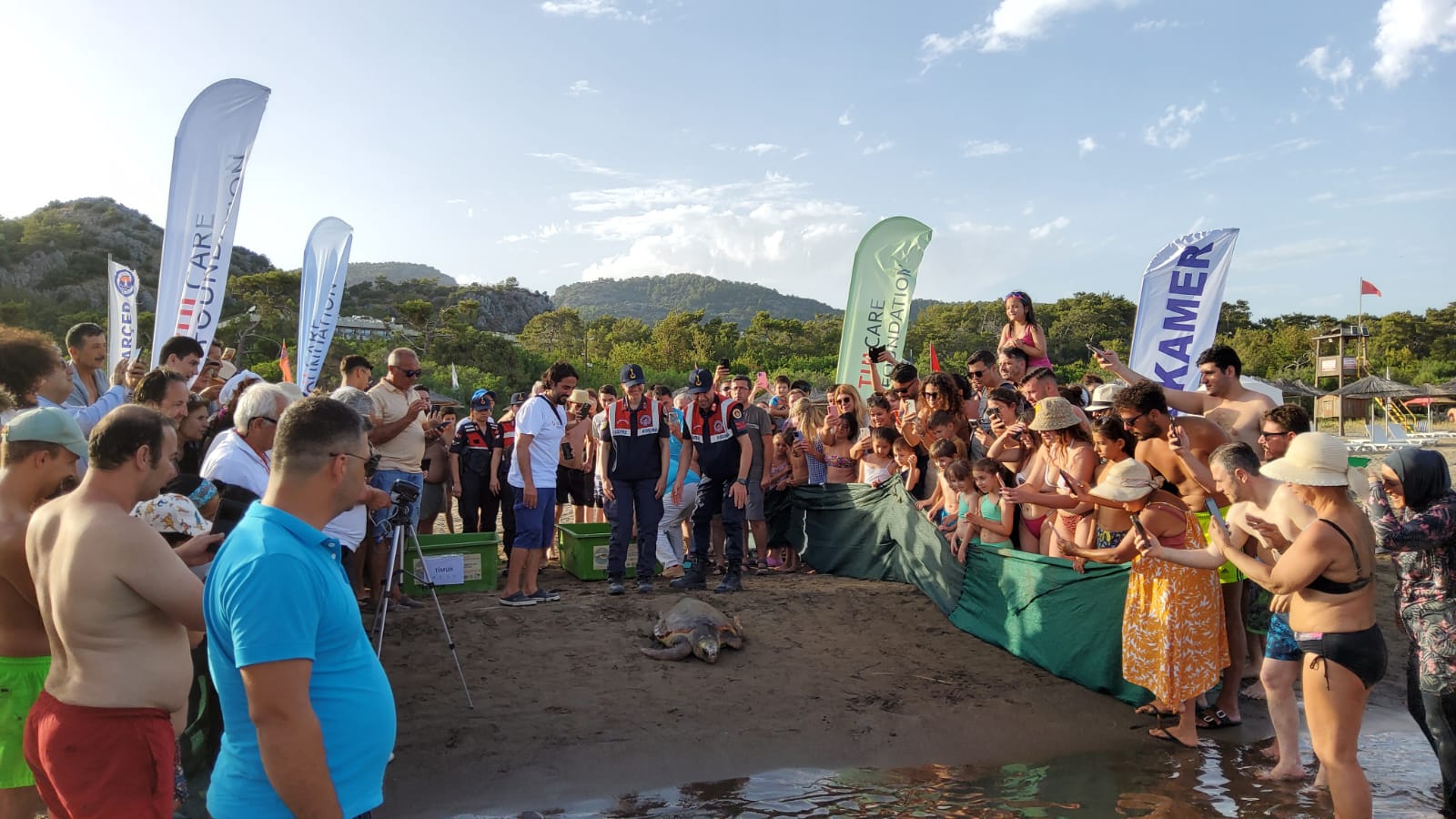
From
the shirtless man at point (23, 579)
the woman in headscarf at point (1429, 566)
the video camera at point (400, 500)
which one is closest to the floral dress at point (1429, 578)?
the woman in headscarf at point (1429, 566)

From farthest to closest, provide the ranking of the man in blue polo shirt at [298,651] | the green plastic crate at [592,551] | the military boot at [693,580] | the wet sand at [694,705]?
the green plastic crate at [592,551] < the military boot at [693,580] < the wet sand at [694,705] < the man in blue polo shirt at [298,651]

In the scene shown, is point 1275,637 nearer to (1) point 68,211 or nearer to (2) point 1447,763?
(2) point 1447,763

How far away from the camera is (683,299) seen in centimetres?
18500

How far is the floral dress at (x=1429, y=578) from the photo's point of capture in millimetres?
3971

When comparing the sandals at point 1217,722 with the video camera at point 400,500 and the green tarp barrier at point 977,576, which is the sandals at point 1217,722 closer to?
the green tarp barrier at point 977,576

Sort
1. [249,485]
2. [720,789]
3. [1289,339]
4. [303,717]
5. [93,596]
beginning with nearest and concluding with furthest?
[303,717]
[93,596]
[249,485]
[720,789]
[1289,339]

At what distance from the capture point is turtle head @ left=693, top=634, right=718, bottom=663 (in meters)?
6.44

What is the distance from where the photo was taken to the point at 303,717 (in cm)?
193

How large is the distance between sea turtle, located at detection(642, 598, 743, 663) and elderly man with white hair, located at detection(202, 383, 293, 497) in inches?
126

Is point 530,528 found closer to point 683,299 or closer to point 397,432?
point 397,432

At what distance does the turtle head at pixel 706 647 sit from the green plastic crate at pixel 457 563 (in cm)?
229

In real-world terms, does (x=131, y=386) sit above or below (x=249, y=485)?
above

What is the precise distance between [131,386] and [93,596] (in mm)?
4319

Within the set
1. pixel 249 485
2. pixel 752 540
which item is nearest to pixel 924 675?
A: pixel 752 540
